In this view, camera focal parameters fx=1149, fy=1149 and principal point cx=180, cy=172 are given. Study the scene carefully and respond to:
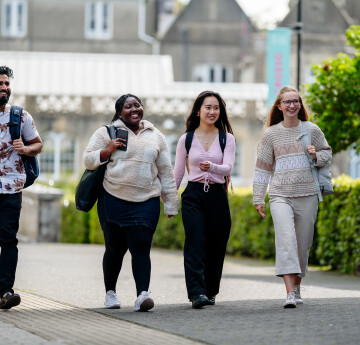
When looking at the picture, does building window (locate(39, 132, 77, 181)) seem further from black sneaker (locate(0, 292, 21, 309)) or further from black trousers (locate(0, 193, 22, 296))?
black sneaker (locate(0, 292, 21, 309))

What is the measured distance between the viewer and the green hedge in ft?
48.7

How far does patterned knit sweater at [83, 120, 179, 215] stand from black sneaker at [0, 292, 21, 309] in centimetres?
115

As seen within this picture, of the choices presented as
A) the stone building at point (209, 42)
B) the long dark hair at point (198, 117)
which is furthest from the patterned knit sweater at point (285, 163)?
the stone building at point (209, 42)

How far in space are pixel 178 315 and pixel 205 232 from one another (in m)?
Answer: 1.11

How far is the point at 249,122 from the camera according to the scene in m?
45.7

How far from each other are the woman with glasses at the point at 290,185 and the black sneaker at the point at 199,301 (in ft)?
2.11

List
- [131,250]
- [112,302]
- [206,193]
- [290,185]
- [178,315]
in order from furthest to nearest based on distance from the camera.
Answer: [206,193] < [290,185] < [112,302] < [131,250] < [178,315]

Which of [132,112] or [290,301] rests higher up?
[132,112]

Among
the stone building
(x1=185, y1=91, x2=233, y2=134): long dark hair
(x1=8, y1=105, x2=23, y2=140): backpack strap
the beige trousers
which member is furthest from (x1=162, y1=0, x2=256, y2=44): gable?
(x1=8, y1=105, x2=23, y2=140): backpack strap

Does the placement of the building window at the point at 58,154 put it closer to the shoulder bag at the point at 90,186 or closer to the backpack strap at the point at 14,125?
the backpack strap at the point at 14,125

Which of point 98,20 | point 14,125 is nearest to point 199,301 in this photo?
point 14,125

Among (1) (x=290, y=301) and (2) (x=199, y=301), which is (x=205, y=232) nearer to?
(2) (x=199, y=301)

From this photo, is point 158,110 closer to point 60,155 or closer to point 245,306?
point 60,155

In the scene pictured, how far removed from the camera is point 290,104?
376 inches
